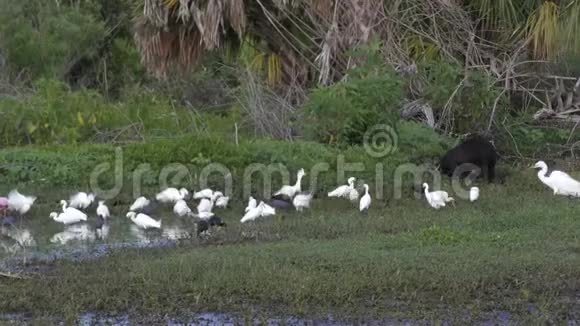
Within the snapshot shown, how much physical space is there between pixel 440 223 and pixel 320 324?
12.0ft

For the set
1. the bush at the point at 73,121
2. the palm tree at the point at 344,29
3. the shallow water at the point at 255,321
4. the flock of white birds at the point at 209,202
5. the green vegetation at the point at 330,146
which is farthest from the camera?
the palm tree at the point at 344,29

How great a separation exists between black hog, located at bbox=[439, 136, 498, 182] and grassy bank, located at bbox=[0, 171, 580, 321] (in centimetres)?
274

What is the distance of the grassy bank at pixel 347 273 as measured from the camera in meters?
8.78

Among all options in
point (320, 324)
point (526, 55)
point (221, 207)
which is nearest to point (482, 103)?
point (526, 55)

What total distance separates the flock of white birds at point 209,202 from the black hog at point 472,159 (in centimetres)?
100

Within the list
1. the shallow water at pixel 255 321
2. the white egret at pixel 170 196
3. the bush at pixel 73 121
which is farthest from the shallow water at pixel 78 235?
the bush at pixel 73 121

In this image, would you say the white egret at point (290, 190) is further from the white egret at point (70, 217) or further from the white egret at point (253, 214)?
the white egret at point (70, 217)

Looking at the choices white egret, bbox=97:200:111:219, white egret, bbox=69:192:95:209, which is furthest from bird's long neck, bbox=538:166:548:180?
white egret, bbox=69:192:95:209

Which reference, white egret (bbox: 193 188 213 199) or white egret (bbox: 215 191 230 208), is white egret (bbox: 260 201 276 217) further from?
white egret (bbox: 193 188 213 199)

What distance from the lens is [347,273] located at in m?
9.50

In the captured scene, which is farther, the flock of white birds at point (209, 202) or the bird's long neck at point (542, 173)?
the bird's long neck at point (542, 173)

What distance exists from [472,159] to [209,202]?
369 cm

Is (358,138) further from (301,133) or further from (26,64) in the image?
(26,64)

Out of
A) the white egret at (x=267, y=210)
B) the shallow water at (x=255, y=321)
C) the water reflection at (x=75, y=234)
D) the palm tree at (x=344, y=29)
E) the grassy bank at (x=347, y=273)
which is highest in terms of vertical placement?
the palm tree at (x=344, y=29)
